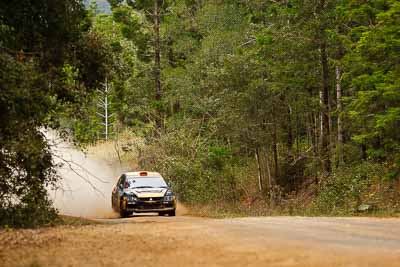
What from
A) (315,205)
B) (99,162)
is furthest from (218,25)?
(315,205)

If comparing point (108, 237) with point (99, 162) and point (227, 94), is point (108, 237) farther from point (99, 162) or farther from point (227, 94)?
point (99, 162)

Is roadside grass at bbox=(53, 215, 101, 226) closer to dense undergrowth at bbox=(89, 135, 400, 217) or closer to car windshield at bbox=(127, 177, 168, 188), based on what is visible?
car windshield at bbox=(127, 177, 168, 188)

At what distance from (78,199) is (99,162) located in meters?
8.54

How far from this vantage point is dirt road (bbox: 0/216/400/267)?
11250 millimetres

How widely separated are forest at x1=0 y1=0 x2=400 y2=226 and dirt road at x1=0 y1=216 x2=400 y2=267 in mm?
4293

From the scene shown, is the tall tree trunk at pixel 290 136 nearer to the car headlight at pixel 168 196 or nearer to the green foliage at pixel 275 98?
the green foliage at pixel 275 98

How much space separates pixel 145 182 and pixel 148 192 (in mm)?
1238

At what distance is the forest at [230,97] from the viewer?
21359mm

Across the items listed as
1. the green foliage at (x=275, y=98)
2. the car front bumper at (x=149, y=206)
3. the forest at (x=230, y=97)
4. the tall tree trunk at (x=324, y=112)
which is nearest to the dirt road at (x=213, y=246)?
the forest at (x=230, y=97)

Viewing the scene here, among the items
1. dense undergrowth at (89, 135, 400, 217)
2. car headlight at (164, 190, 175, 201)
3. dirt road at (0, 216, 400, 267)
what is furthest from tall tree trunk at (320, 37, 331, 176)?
dirt road at (0, 216, 400, 267)

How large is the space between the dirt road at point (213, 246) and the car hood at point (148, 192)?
11.6 m

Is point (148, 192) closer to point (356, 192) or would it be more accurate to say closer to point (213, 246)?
point (356, 192)

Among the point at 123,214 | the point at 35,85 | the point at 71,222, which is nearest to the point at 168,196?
the point at 123,214

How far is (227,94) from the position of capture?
131ft
